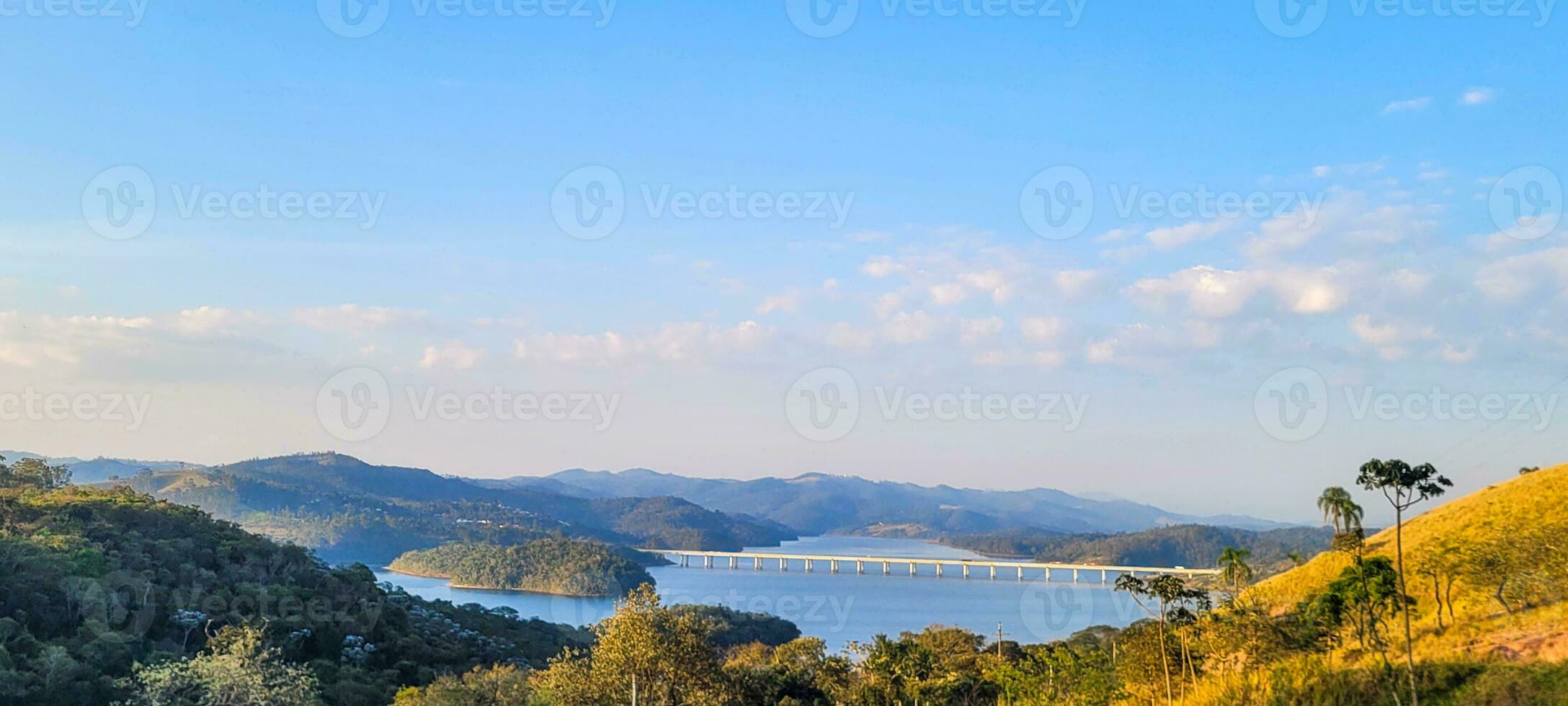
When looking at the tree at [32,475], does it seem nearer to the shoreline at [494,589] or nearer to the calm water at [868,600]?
the calm water at [868,600]

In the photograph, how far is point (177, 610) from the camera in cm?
4866

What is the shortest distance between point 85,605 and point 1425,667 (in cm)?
4761

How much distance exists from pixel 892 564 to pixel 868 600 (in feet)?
172

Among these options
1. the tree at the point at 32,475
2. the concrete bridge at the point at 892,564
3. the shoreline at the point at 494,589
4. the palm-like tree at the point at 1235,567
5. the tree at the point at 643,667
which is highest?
the tree at the point at 32,475

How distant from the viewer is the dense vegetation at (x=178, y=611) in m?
38.0

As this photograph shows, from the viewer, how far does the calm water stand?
10581cm

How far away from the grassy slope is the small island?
10541 cm

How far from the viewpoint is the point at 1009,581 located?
520 ft

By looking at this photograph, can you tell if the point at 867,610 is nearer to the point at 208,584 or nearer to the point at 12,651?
the point at 208,584

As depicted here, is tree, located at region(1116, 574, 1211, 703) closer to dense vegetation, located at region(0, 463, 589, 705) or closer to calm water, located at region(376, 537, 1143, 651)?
dense vegetation, located at region(0, 463, 589, 705)

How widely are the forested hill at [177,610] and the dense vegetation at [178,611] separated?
0.27 ft

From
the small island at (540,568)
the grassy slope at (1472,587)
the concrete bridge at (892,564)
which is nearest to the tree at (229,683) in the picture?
the grassy slope at (1472,587)

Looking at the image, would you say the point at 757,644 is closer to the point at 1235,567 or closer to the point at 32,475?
the point at 1235,567

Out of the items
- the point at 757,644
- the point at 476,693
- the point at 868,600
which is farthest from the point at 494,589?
the point at 476,693
